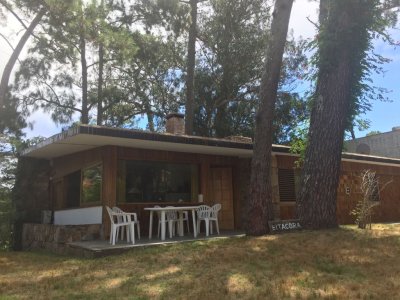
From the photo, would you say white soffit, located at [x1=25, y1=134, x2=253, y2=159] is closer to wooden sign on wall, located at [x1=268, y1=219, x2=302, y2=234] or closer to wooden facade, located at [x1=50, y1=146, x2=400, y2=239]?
wooden facade, located at [x1=50, y1=146, x2=400, y2=239]

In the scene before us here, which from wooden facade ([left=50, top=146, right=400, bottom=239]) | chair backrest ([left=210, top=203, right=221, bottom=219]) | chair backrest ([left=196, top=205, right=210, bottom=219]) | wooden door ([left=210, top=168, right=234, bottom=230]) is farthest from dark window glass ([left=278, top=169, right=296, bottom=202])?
chair backrest ([left=196, top=205, right=210, bottom=219])

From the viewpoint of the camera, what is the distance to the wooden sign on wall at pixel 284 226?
8.59m

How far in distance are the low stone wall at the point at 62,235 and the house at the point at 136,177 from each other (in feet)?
0.08

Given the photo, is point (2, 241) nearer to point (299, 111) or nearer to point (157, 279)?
point (157, 279)

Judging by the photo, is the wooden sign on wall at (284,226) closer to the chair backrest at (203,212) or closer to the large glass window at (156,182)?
the chair backrest at (203,212)

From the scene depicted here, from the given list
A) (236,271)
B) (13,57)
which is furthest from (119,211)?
(13,57)

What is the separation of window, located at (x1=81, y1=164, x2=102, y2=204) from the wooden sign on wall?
4282 millimetres

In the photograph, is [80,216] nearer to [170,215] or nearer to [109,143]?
[109,143]

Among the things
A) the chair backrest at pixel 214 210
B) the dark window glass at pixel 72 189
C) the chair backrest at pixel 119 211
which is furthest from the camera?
the dark window glass at pixel 72 189

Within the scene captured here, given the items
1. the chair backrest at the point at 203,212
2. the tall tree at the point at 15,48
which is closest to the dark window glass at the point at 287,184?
the chair backrest at the point at 203,212

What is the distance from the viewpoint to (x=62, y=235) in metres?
9.60

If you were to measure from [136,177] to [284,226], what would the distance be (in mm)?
3971

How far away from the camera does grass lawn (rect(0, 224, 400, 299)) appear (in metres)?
4.81

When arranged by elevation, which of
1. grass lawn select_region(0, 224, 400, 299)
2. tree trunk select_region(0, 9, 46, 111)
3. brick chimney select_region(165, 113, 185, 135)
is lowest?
grass lawn select_region(0, 224, 400, 299)
